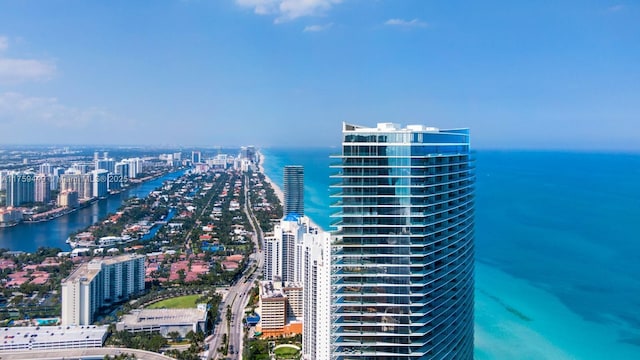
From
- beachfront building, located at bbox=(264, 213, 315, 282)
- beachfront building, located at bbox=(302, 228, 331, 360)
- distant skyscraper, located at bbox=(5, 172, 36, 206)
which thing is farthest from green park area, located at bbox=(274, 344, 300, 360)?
distant skyscraper, located at bbox=(5, 172, 36, 206)

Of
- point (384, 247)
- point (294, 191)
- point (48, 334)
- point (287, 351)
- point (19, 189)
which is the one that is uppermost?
point (384, 247)

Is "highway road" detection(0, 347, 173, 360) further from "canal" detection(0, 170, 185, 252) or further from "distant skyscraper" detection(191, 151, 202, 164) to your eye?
"distant skyscraper" detection(191, 151, 202, 164)

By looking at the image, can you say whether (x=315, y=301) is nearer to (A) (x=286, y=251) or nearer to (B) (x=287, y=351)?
(B) (x=287, y=351)

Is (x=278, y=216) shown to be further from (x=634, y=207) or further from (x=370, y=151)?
(x=370, y=151)

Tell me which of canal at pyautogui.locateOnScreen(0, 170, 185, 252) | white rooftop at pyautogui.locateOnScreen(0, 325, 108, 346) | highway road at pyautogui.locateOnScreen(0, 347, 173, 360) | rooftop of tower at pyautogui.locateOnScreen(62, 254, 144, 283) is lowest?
highway road at pyautogui.locateOnScreen(0, 347, 173, 360)

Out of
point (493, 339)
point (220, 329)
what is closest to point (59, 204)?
point (220, 329)

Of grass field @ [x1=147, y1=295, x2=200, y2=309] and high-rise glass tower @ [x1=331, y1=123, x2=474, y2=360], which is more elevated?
high-rise glass tower @ [x1=331, y1=123, x2=474, y2=360]

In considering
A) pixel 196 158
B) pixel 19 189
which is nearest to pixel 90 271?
pixel 19 189

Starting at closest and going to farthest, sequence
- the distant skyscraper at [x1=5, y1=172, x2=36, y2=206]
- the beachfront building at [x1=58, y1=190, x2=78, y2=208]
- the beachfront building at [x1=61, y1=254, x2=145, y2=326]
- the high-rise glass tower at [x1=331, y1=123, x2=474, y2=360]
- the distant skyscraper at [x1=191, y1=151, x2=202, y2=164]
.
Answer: the high-rise glass tower at [x1=331, y1=123, x2=474, y2=360]
the beachfront building at [x1=61, y1=254, x2=145, y2=326]
the distant skyscraper at [x1=5, y1=172, x2=36, y2=206]
the beachfront building at [x1=58, y1=190, x2=78, y2=208]
the distant skyscraper at [x1=191, y1=151, x2=202, y2=164]
